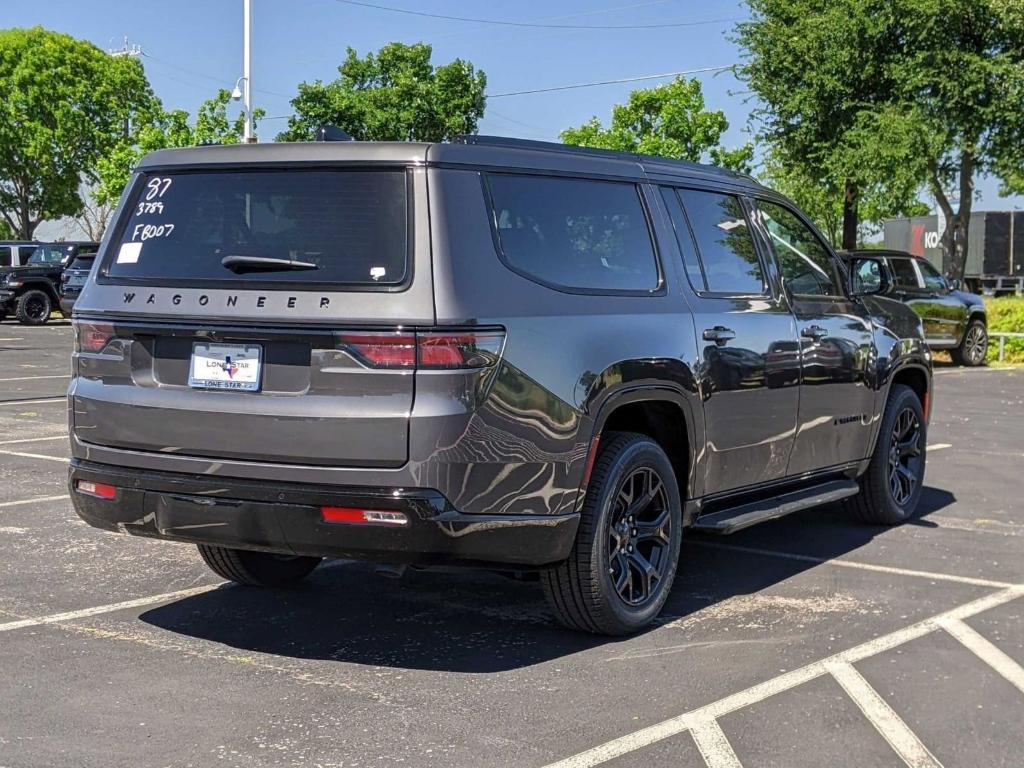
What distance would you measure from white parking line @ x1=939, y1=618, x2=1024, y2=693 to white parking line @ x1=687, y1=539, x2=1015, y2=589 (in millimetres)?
854

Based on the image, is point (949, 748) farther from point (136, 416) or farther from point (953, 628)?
point (136, 416)

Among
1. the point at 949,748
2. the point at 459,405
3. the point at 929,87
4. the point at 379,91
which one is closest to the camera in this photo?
the point at 949,748

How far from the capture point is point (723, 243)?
261 inches

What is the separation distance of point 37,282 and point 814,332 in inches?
1192

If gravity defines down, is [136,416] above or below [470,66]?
below

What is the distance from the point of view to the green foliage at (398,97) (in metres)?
56.6

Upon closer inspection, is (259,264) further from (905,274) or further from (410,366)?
(905,274)

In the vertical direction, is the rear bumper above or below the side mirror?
below

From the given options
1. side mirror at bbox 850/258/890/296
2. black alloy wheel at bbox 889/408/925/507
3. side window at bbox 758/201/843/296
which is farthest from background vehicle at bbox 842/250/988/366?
side window at bbox 758/201/843/296

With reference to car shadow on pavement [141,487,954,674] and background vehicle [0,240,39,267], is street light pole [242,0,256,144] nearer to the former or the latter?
background vehicle [0,240,39,267]

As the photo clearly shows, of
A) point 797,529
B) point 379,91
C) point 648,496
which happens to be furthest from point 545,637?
point 379,91

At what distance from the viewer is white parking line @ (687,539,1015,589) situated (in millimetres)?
6707

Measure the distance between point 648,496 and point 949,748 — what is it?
69.8 inches

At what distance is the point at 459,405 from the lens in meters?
4.76
